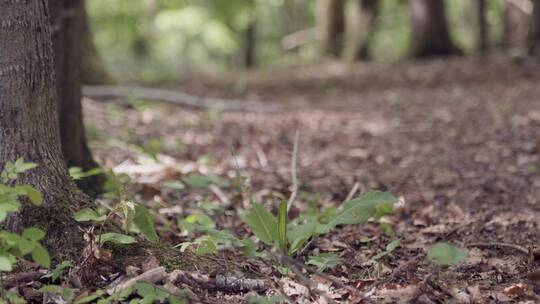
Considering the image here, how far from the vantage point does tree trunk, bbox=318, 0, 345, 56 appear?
14180mm

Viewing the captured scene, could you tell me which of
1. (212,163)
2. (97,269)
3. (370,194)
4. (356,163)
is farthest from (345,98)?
(97,269)

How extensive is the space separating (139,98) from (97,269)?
5.91m

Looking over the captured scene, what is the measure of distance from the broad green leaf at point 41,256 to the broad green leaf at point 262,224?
883 millimetres

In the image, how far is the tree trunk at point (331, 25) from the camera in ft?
46.5

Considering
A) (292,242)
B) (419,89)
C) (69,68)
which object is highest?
(69,68)

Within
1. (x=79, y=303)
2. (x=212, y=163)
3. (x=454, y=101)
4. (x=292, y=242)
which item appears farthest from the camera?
(x=454, y=101)

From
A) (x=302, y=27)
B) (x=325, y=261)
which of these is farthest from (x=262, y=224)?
(x=302, y=27)

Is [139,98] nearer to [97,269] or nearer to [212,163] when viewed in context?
[212,163]

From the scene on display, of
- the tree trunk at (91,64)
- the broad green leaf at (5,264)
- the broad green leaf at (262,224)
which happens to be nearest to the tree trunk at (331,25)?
the tree trunk at (91,64)

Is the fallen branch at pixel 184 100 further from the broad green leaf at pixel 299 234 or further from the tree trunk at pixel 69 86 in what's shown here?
the broad green leaf at pixel 299 234

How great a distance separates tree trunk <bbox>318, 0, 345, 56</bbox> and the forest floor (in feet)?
13.2

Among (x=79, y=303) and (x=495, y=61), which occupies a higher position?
(x=79, y=303)

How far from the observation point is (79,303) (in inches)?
77.1

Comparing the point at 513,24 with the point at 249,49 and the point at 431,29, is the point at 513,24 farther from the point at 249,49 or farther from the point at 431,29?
the point at 249,49
